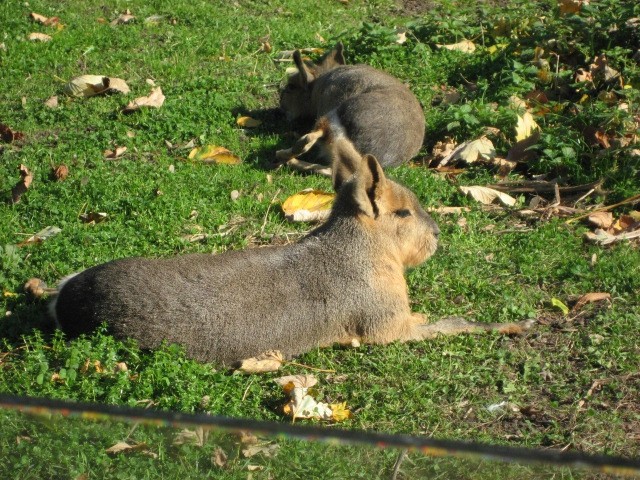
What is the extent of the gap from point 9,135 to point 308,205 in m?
2.70

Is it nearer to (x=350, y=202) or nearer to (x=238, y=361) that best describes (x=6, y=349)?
(x=238, y=361)

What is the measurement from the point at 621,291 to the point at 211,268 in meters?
2.44

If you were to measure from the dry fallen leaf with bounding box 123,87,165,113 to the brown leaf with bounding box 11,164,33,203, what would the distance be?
4.42 feet

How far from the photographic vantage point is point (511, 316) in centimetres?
505

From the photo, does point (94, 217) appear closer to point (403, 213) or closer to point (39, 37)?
point (403, 213)

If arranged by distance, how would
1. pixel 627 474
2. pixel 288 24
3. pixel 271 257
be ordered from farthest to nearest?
pixel 288 24 < pixel 271 257 < pixel 627 474

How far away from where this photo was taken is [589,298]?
201 inches

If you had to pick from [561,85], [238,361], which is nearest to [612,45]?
[561,85]

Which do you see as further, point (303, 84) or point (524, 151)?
point (303, 84)

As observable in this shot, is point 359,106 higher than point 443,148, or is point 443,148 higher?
point 359,106

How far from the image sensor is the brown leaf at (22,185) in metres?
6.27

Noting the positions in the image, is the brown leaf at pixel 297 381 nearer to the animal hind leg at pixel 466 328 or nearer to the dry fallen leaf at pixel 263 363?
the dry fallen leaf at pixel 263 363

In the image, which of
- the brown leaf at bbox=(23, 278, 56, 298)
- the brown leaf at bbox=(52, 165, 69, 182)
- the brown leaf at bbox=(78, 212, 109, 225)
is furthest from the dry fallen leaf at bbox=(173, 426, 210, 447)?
the brown leaf at bbox=(52, 165, 69, 182)

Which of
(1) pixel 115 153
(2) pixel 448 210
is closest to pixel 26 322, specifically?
(1) pixel 115 153
